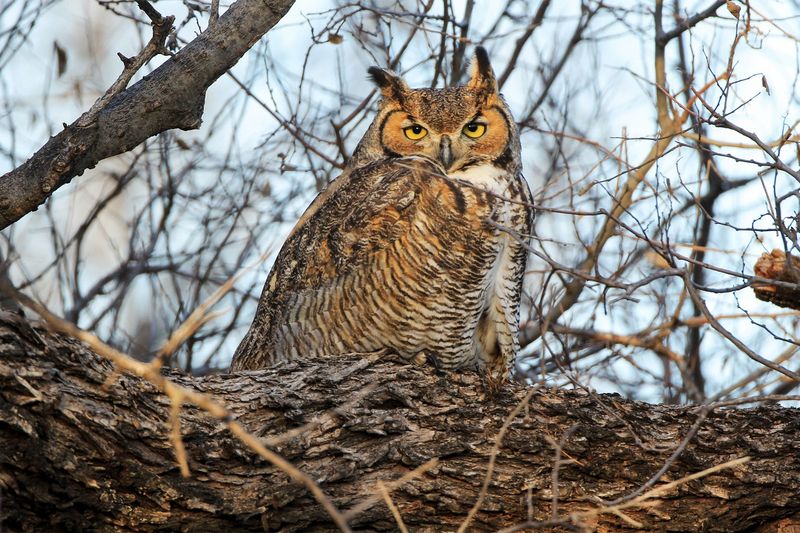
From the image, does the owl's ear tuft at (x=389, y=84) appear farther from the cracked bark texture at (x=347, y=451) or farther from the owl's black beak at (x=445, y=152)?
the cracked bark texture at (x=347, y=451)

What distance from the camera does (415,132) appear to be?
3.57 m

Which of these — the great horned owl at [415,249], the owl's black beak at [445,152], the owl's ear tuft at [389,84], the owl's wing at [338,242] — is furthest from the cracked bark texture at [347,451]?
the owl's ear tuft at [389,84]

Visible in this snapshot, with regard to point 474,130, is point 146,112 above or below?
below

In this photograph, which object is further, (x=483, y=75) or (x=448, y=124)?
(x=483, y=75)

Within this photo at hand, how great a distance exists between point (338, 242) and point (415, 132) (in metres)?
0.60

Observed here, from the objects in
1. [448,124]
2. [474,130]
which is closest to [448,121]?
[448,124]

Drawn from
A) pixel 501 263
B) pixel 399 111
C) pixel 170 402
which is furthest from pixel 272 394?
pixel 399 111

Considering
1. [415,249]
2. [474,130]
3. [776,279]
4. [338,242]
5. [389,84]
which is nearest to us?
[776,279]

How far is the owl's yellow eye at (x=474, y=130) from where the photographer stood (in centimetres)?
354

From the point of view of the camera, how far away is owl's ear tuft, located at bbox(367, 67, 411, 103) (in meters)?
3.62

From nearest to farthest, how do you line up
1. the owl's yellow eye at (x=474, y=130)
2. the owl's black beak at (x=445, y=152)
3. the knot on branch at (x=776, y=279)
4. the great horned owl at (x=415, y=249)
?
the knot on branch at (x=776, y=279) < the great horned owl at (x=415, y=249) < the owl's black beak at (x=445, y=152) < the owl's yellow eye at (x=474, y=130)

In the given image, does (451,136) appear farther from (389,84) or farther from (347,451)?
(347,451)

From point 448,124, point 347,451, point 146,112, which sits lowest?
point 347,451

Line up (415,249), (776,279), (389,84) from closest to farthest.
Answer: (776,279), (415,249), (389,84)
